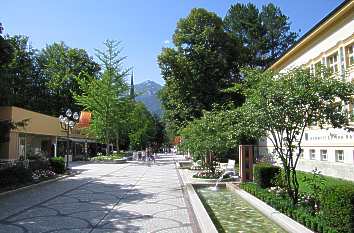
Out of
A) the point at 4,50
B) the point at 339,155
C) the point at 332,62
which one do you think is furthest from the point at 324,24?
the point at 4,50

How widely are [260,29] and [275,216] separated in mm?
60554

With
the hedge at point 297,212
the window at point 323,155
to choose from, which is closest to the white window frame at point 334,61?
the window at point 323,155

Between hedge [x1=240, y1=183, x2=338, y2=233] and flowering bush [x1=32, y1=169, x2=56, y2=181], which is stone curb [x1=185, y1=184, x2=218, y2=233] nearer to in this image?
hedge [x1=240, y1=183, x2=338, y2=233]

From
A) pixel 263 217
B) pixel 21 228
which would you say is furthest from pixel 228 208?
pixel 21 228

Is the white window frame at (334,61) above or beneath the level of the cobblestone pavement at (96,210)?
above

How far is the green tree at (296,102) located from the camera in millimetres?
10680

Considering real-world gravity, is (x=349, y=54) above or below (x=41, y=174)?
above

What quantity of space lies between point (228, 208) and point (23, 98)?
57552mm

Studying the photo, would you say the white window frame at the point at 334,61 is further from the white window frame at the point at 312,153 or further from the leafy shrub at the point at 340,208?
the leafy shrub at the point at 340,208

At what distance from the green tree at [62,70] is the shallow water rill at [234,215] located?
53.8 meters

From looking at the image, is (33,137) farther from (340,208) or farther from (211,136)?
(340,208)

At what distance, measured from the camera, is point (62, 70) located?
69875mm

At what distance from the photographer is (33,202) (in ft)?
49.0

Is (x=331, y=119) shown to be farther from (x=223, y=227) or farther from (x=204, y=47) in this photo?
(x=204, y=47)
